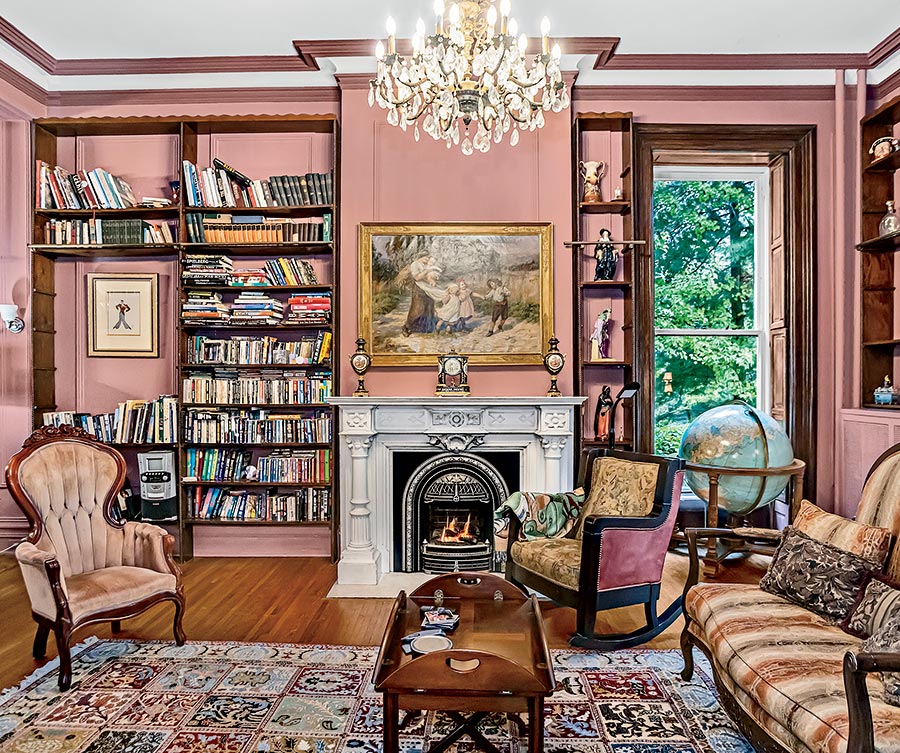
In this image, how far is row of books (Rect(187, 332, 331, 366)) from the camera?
4.97m

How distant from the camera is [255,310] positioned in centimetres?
498

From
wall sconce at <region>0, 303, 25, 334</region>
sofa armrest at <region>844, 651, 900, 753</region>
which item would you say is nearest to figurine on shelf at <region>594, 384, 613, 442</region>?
sofa armrest at <region>844, 651, 900, 753</region>

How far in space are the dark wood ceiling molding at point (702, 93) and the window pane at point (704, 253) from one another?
2.47 ft

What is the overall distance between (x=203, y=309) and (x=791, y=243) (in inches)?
180

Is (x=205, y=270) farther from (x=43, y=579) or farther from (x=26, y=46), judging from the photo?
(x=43, y=579)

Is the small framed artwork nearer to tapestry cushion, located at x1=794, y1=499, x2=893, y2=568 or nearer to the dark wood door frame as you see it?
the dark wood door frame

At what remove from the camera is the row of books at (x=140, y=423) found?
16.4ft

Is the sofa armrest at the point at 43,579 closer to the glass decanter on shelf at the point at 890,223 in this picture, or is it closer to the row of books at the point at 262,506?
the row of books at the point at 262,506

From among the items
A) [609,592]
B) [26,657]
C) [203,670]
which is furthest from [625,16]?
[26,657]

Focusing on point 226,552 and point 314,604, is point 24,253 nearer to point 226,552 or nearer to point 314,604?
point 226,552

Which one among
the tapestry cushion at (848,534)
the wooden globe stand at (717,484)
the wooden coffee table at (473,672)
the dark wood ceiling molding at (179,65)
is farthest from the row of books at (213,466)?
the tapestry cushion at (848,534)

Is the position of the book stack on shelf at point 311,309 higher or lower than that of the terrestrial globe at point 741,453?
higher

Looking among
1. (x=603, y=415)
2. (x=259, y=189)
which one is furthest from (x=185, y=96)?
(x=603, y=415)

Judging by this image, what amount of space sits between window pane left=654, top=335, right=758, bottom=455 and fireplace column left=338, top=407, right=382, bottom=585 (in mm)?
2599
